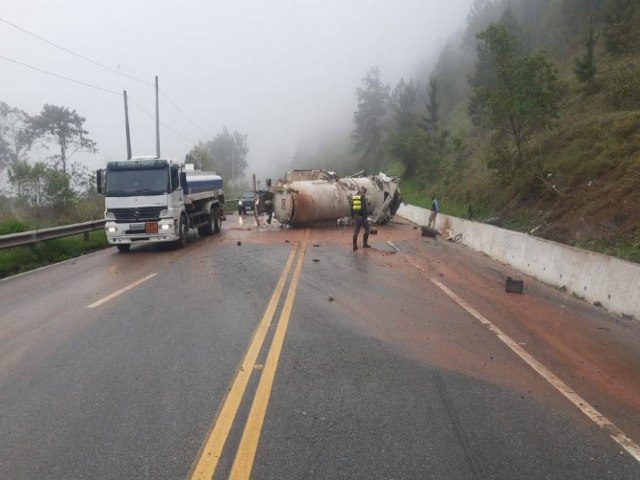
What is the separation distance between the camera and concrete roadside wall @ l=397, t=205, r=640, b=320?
27.5 ft

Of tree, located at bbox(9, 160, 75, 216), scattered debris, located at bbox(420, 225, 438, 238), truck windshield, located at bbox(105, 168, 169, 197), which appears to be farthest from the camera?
tree, located at bbox(9, 160, 75, 216)

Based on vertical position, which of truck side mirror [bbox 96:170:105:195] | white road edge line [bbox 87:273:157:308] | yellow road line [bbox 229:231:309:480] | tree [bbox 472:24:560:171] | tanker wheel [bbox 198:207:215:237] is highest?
tree [bbox 472:24:560:171]

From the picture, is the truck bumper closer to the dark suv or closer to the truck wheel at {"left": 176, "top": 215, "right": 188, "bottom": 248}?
the truck wheel at {"left": 176, "top": 215, "right": 188, "bottom": 248}

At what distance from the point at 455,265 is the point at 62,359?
10.00m

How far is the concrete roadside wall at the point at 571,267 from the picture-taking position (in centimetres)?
837

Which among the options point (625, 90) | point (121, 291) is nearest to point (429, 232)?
point (625, 90)

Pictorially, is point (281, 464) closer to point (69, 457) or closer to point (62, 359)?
point (69, 457)

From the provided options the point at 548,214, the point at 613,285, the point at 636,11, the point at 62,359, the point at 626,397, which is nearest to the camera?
the point at 626,397

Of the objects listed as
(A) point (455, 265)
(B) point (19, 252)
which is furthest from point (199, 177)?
(A) point (455, 265)

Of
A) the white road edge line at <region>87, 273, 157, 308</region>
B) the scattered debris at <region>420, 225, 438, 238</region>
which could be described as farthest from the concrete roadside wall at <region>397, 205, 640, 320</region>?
the white road edge line at <region>87, 273, 157, 308</region>

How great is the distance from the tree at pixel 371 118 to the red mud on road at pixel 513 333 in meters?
76.2

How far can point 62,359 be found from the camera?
6.03 m

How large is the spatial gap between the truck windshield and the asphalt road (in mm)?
6398

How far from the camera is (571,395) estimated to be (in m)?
4.93
